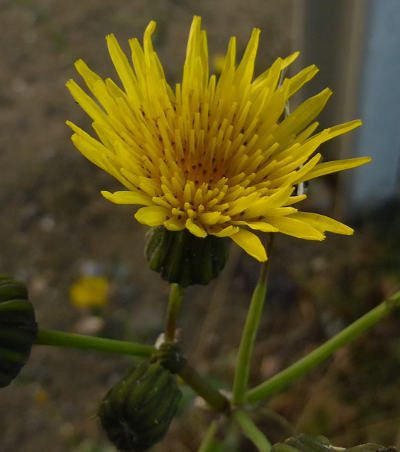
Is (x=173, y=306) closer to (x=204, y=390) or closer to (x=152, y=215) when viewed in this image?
(x=204, y=390)

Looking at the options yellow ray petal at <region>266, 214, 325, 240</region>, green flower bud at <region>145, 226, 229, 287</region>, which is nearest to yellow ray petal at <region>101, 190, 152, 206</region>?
green flower bud at <region>145, 226, 229, 287</region>

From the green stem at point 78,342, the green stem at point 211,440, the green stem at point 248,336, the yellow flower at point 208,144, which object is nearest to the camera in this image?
the yellow flower at point 208,144

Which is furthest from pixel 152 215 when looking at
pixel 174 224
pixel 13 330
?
pixel 13 330

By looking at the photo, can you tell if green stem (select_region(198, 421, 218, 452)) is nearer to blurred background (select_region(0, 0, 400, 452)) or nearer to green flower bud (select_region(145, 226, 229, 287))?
green flower bud (select_region(145, 226, 229, 287))

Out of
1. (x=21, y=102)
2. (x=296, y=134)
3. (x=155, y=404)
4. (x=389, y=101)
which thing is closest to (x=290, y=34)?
(x=389, y=101)

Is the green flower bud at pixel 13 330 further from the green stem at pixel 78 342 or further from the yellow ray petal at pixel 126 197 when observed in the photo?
the yellow ray petal at pixel 126 197

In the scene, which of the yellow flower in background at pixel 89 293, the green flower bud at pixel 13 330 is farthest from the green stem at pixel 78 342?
the yellow flower in background at pixel 89 293

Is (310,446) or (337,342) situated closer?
(310,446)
